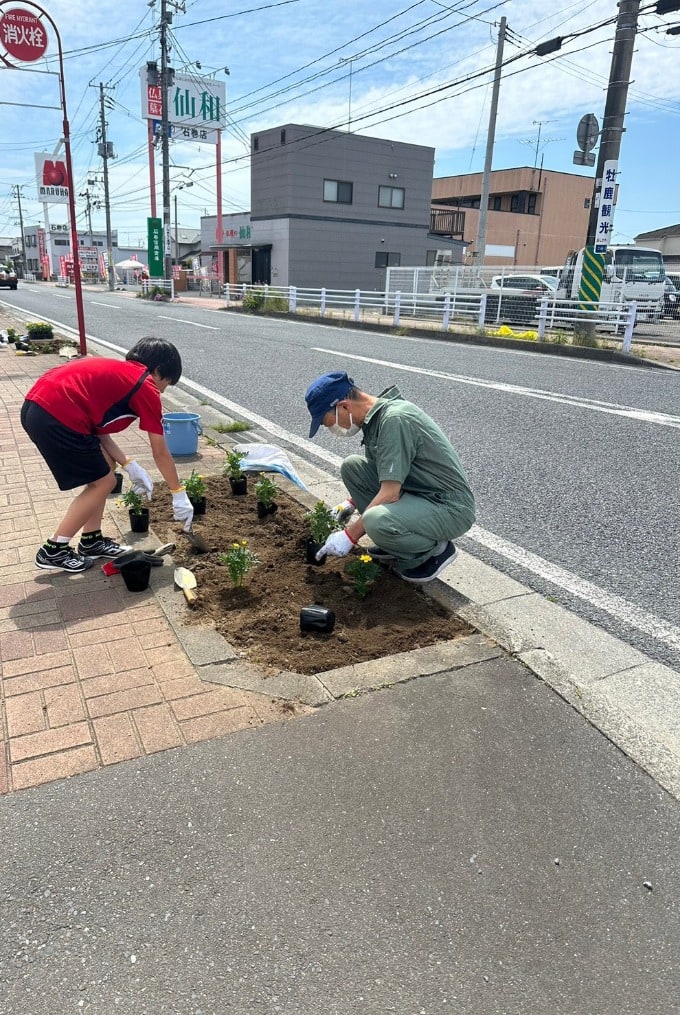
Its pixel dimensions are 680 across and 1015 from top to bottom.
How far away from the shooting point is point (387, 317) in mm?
22484

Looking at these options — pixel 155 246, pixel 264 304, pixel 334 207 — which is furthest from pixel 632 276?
pixel 155 246

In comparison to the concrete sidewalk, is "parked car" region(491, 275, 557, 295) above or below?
above

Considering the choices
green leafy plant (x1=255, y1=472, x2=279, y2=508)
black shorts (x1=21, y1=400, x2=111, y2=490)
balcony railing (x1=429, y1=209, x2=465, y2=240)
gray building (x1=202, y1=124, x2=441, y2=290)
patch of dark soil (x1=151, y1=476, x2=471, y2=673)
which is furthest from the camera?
balcony railing (x1=429, y1=209, x2=465, y2=240)

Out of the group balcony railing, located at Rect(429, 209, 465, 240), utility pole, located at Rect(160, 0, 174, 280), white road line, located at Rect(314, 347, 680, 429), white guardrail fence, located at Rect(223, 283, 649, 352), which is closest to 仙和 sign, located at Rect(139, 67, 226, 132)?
utility pole, located at Rect(160, 0, 174, 280)

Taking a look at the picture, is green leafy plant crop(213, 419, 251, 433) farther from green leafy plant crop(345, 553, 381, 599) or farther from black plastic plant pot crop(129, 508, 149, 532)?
green leafy plant crop(345, 553, 381, 599)

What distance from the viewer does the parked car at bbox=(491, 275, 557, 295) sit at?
20188 mm

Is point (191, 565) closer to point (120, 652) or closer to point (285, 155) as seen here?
point (120, 652)

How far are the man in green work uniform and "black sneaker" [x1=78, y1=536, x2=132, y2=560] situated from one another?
1112 millimetres

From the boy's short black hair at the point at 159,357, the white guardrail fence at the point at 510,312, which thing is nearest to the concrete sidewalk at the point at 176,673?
the boy's short black hair at the point at 159,357

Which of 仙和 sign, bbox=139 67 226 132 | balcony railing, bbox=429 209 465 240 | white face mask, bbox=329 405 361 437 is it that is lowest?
white face mask, bbox=329 405 361 437

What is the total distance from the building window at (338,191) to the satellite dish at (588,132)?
23918mm

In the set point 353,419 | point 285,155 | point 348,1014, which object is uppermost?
point 285,155

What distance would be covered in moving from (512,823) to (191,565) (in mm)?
2136

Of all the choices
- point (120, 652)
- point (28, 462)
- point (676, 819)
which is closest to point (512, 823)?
point (676, 819)
